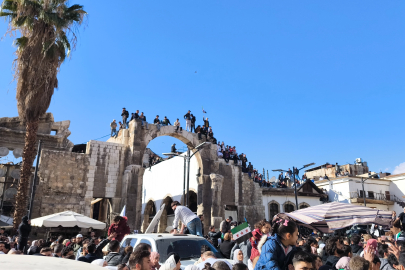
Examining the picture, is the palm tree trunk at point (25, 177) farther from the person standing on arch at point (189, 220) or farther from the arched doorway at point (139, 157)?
the person standing on arch at point (189, 220)

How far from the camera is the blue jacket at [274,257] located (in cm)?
334

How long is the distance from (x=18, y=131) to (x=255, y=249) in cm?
2457

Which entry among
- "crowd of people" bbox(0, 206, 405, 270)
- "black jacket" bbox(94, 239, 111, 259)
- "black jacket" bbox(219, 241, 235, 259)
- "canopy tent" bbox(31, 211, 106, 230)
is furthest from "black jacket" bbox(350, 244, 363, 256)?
"canopy tent" bbox(31, 211, 106, 230)

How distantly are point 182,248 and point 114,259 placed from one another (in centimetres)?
139

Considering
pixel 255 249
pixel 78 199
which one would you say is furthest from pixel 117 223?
pixel 78 199

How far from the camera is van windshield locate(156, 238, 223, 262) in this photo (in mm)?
6480

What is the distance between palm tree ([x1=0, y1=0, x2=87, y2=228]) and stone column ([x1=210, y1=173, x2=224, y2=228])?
13.2 metres

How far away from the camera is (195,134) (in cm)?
2680

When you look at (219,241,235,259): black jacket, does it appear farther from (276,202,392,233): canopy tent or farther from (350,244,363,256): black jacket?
(350,244,363,256): black jacket

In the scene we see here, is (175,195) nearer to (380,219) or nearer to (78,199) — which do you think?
(78,199)

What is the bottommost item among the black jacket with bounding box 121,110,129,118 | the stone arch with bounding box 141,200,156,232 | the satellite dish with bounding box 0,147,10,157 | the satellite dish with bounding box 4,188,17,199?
the stone arch with bounding box 141,200,156,232

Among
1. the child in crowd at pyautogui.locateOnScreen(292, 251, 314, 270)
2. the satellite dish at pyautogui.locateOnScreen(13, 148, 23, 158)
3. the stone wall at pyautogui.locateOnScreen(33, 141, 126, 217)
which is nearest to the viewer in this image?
the child in crowd at pyautogui.locateOnScreen(292, 251, 314, 270)

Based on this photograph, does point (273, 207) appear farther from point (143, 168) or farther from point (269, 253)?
point (269, 253)

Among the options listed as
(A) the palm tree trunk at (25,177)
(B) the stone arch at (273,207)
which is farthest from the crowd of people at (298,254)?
(B) the stone arch at (273,207)
